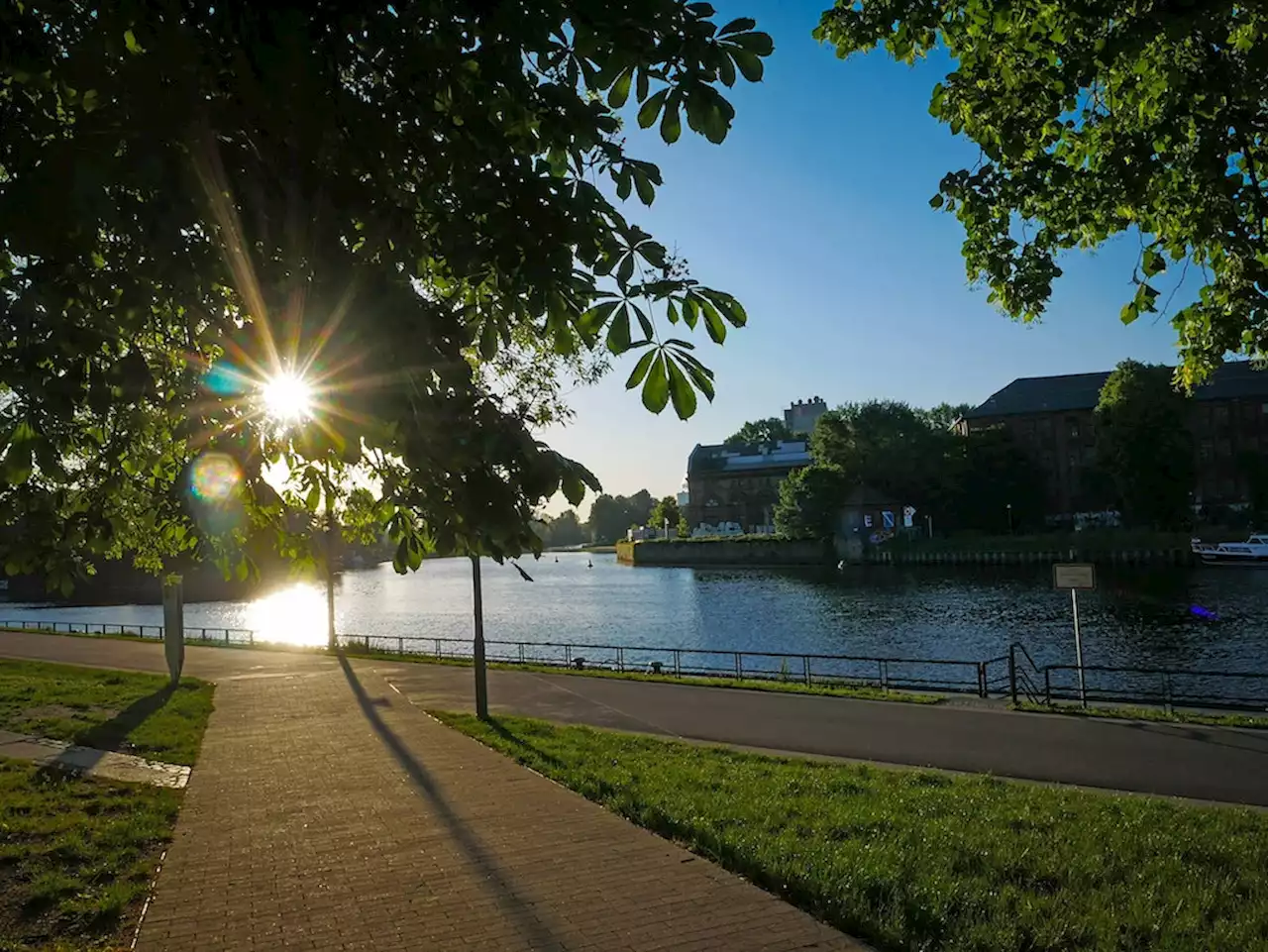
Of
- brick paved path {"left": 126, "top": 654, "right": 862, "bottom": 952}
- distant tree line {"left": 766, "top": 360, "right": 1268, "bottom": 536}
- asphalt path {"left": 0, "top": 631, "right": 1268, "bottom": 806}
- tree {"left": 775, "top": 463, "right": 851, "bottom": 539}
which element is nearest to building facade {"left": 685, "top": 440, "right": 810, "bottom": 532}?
distant tree line {"left": 766, "top": 360, "right": 1268, "bottom": 536}

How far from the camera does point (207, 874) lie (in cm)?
658

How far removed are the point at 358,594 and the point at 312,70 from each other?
297 ft

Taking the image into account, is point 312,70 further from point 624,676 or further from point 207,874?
point 624,676

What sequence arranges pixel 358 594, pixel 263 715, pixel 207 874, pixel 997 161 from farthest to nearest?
pixel 358 594 < pixel 263 715 < pixel 997 161 < pixel 207 874

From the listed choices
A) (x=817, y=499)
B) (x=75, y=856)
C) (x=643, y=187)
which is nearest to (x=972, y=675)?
(x=75, y=856)

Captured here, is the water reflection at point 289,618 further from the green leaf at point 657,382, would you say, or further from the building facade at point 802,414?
the building facade at point 802,414

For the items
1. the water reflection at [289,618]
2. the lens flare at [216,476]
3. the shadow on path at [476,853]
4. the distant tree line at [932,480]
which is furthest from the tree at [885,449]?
the lens flare at [216,476]

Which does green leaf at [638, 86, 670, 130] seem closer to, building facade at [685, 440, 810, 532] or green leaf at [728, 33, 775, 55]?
green leaf at [728, 33, 775, 55]

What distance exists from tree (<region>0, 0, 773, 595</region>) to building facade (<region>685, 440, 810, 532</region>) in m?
129

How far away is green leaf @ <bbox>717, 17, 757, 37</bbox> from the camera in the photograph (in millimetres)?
3559

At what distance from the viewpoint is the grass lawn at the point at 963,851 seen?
5.57 m

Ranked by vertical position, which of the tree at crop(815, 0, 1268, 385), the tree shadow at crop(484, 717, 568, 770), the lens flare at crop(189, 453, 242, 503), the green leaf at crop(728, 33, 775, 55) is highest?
the tree at crop(815, 0, 1268, 385)

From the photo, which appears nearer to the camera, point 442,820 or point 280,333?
point 280,333

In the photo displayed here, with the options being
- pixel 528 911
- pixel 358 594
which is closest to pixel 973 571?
pixel 358 594
